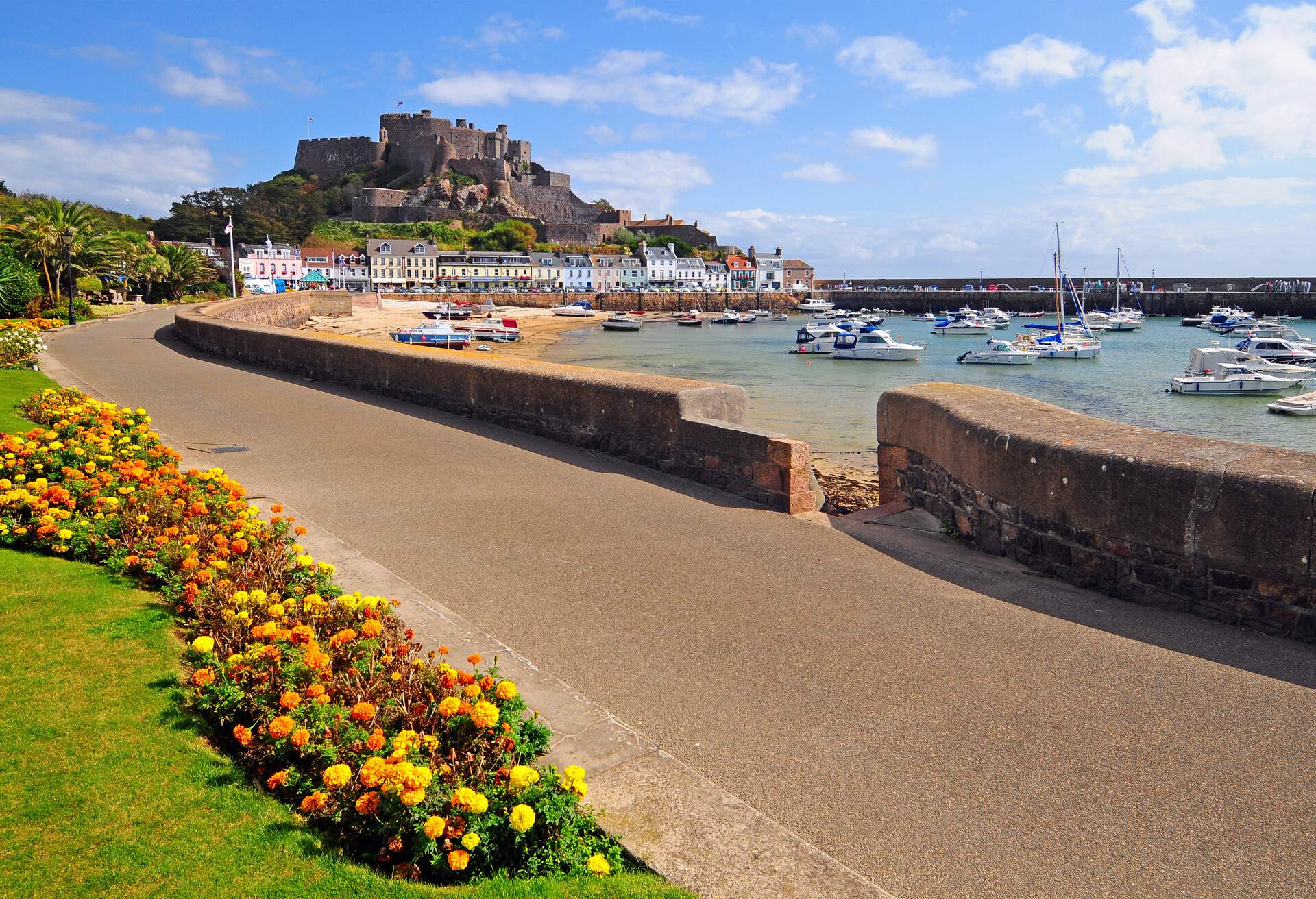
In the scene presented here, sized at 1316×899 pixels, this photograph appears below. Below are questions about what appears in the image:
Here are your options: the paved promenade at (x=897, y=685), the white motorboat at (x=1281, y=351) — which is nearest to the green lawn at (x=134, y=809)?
the paved promenade at (x=897, y=685)

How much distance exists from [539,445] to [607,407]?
1055 mm

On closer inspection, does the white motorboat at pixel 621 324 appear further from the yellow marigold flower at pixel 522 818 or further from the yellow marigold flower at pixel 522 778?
the yellow marigold flower at pixel 522 818

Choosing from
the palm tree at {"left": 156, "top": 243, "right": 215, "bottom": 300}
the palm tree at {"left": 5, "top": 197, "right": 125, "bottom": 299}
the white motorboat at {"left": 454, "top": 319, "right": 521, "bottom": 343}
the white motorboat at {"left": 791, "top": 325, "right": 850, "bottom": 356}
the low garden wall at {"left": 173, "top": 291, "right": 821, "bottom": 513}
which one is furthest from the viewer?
the white motorboat at {"left": 791, "top": 325, "right": 850, "bottom": 356}

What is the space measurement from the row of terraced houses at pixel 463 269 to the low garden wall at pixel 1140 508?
351 ft

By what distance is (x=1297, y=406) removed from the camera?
122 ft

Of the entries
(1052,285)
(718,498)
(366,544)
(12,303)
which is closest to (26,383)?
(366,544)

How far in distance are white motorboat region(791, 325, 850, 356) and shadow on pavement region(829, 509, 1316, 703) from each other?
196 feet

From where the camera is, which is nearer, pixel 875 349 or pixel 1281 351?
pixel 1281 351

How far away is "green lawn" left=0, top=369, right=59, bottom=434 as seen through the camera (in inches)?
392

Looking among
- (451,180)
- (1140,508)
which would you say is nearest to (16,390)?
(1140,508)

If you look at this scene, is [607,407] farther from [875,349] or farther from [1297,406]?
[875,349]

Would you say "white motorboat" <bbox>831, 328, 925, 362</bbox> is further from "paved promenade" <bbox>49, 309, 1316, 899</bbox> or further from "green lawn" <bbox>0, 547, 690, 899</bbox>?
"green lawn" <bbox>0, 547, 690, 899</bbox>

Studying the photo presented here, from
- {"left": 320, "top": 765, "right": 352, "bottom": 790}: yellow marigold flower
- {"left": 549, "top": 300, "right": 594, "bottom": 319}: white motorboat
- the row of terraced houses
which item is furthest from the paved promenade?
the row of terraced houses

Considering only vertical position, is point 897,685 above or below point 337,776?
below
